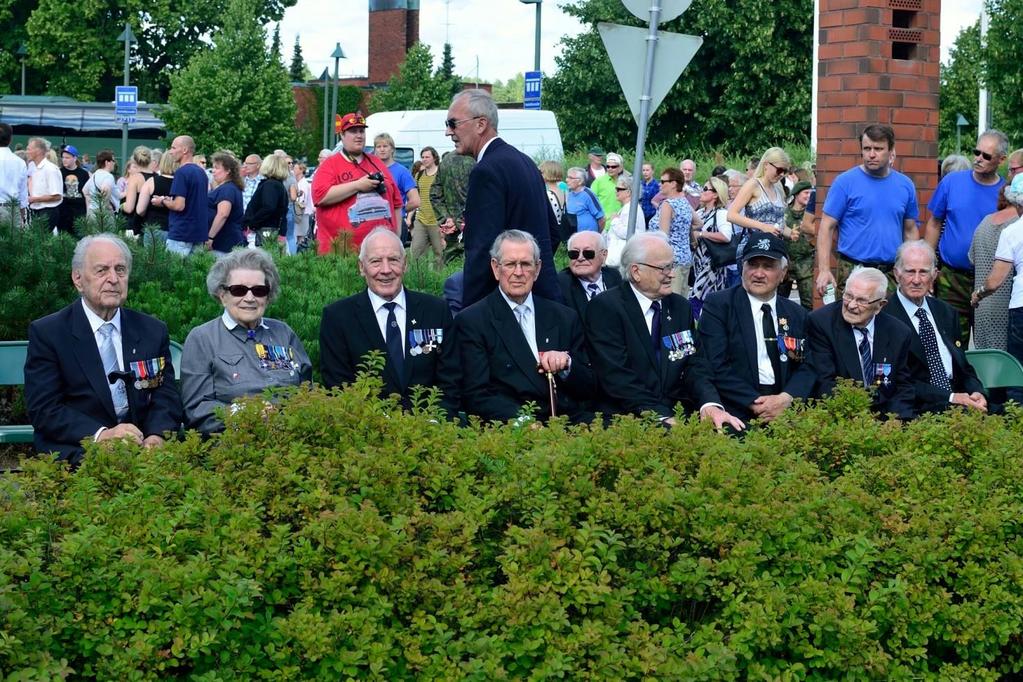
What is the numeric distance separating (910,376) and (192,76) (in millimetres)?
37916

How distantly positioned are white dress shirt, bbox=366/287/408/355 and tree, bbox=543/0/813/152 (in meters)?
37.3

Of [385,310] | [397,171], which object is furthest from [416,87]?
[385,310]

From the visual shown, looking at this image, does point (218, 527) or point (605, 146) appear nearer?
point (218, 527)

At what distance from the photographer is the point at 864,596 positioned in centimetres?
404

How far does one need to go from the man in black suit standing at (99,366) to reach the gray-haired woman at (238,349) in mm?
113

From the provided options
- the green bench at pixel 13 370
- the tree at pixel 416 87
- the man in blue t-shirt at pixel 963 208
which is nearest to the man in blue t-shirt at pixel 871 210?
the man in blue t-shirt at pixel 963 208

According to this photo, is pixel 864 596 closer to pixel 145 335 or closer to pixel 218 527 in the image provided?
pixel 218 527

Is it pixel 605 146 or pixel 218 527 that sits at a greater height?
pixel 605 146

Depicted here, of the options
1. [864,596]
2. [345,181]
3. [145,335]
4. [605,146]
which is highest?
[605,146]

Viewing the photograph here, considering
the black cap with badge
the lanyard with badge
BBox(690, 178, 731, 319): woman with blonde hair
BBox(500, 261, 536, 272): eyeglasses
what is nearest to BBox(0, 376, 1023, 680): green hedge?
BBox(500, 261, 536, 272): eyeglasses

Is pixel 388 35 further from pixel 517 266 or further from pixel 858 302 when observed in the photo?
pixel 517 266

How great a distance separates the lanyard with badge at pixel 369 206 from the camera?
10711 millimetres

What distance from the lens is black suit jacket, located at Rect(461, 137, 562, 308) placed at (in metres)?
6.78

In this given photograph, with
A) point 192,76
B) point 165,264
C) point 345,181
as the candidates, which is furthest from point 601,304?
point 192,76
